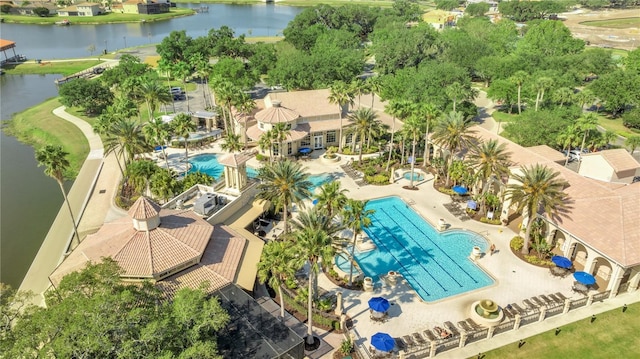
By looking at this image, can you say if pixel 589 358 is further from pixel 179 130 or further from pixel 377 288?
pixel 179 130

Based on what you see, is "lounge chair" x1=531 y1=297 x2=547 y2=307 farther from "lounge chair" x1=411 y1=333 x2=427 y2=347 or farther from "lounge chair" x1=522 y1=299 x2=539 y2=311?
"lounge chair" x1=411 y1=333 x2=427 y2=347

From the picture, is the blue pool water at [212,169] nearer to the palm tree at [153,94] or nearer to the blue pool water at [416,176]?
the blue pool water at [416,176]

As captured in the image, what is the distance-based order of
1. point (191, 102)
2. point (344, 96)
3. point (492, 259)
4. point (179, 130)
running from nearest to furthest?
point (492, 259)
point (179, 130)
point (344, 96)
point (191, 102)

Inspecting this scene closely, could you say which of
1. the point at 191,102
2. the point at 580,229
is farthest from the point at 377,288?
the point at 191,102

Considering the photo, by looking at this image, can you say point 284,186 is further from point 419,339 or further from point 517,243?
point 517,243

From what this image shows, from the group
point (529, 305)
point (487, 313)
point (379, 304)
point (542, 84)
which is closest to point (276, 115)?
point (379, 304)

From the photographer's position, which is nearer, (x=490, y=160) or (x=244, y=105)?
(x=490, y=160)
